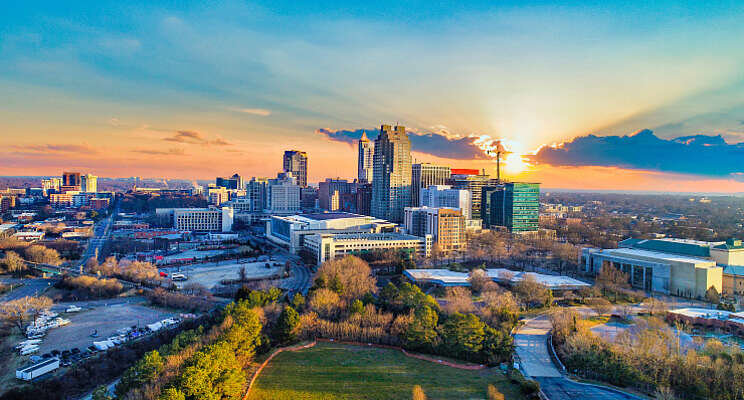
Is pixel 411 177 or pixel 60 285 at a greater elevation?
pixel 411 177

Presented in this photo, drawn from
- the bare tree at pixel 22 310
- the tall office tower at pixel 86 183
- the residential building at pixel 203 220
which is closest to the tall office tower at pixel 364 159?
the residential building at pixel 203 220

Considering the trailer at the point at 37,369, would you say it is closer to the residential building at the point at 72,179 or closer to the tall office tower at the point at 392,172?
the tall office tower at the point at 392,172

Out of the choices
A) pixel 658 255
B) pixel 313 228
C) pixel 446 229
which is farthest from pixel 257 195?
pixel 658 255

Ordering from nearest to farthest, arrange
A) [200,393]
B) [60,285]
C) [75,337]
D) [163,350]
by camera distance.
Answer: [200,393] → [163,350] → [75,337] → [60,285]

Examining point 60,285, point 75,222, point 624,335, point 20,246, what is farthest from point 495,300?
point 75,222

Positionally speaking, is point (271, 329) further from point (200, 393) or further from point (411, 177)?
point (411, 177)

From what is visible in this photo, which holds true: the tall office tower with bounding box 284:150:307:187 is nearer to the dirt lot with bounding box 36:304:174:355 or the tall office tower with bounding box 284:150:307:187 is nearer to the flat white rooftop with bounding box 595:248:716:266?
the dirt lot with bounding box 36:304:174:355
